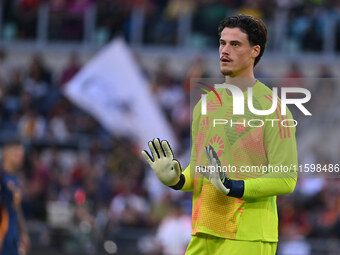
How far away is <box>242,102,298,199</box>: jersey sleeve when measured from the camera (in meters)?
4.20

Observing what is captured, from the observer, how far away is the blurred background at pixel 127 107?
13094 mm

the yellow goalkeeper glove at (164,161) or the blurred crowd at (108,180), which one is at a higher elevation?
the yellow goalkeeper glove at (164,161)

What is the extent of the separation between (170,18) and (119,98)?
525 centimetres

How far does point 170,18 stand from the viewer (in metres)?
18.5

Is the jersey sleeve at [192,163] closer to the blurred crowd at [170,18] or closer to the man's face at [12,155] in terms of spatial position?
the man's face at [12,155]

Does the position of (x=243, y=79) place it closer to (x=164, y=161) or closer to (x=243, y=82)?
(x=243, y=82)

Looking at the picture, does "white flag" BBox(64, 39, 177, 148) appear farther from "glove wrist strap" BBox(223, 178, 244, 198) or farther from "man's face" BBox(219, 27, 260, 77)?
"glove wrist strap" BBox(223, 178, 244, 198)

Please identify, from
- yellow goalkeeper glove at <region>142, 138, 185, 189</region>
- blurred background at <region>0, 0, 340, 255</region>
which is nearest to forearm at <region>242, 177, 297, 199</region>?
yellow goalkeeper glove at <region>142, 138, 185, 189</region>

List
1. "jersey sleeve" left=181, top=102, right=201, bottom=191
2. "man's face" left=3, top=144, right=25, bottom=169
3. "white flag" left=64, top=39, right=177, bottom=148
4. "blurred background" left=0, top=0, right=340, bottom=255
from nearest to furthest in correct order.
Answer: "jersey sleeve" left=181, top=102, right=201, bottom=191
"man's face" left=3, top=144, right=25, bottom=169
"blurred background" left=0, top=0, right=340, bottom=255
"white flag" left=64, top=39, right=177, bottom=148

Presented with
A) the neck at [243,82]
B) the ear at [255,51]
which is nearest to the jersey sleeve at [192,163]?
the neck at [243,82]

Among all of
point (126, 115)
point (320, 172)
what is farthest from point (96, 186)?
point (320, 172)

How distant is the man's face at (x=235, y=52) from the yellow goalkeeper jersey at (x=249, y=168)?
0.48 feet

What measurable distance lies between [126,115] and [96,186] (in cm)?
138

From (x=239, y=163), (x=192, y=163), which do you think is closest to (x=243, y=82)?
(x=239, y=163)
